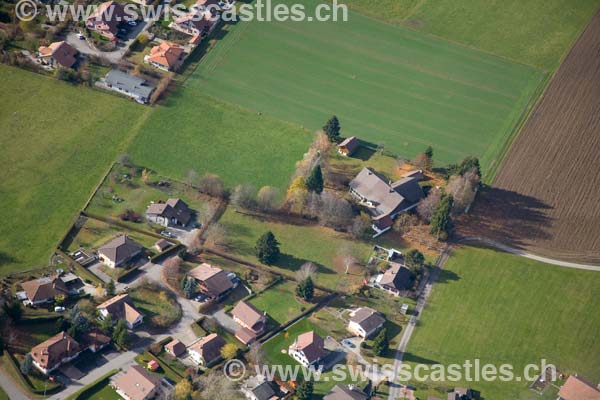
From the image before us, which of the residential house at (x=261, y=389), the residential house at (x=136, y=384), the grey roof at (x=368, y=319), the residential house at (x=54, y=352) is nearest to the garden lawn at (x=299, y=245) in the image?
the grey roof at (x=368, y=319)

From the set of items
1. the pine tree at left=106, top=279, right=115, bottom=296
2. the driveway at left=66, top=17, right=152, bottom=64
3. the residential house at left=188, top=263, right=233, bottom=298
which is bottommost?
the pine tree at left=106, top=279, right=115, bottom=296

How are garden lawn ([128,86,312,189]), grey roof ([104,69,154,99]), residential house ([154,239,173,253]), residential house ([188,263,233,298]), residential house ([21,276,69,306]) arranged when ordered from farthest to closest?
grey roof ([104,69,154,99])
garden lawn ([128,86,312,189])
residential house ([154,239,173,253])
residential house ([188,263,233,298])
residential house ([21,276,69,306])

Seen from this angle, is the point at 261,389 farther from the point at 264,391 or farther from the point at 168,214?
the point at 168,214

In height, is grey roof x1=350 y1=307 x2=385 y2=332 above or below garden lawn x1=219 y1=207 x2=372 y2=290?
below

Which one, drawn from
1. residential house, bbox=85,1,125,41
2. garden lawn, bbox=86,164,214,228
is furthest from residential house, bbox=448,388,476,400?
residential house, bbox=85,1,125,41

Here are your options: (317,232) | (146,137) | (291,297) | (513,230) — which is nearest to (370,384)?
(291,297)

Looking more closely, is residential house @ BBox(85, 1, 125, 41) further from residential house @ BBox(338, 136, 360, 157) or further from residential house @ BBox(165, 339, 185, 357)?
residential house @ BBox(165, 339, 185, 357)

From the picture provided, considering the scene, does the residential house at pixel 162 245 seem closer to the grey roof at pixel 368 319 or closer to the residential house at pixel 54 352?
the residential house at pixel 54 352
